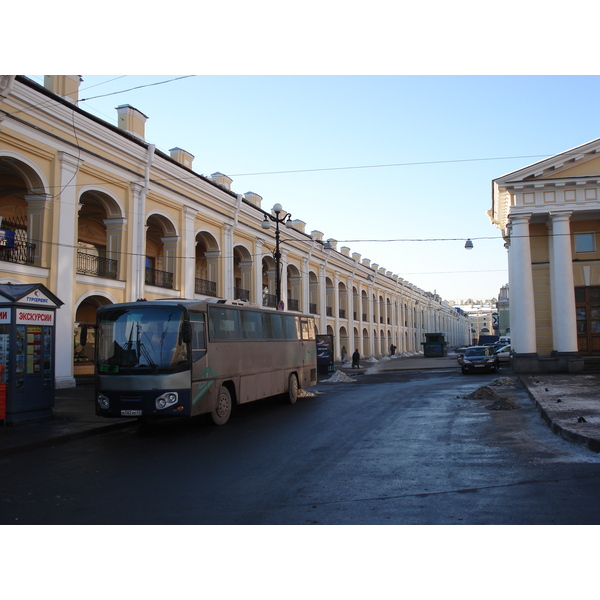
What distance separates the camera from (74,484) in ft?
24.1

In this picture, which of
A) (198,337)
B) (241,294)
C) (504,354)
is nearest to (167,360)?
(198,337)

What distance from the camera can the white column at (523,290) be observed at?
2656 cm

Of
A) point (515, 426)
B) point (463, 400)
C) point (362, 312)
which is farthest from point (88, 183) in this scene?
point (362, 312)

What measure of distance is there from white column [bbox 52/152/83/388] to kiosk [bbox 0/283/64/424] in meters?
6.68

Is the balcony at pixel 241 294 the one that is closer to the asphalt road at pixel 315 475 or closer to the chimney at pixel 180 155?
the chimney at pixel 180 155

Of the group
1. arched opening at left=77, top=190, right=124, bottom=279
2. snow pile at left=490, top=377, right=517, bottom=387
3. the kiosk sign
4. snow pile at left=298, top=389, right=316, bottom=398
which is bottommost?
snow pile at left=298, top=389, right=316, bottom=398

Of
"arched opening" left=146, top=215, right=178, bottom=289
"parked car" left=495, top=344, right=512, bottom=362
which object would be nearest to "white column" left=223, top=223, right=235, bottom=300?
"arched opening" left=146, top=215, right=178, bottom=289

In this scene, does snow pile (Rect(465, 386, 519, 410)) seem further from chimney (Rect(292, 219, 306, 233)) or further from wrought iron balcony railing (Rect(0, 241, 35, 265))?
chimney (Rect(292, 219, 306, 233))

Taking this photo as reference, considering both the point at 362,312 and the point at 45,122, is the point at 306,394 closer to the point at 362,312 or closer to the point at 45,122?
the point at 45,122

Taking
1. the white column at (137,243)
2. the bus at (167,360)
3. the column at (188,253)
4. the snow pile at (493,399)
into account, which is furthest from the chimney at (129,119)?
the snow pile at (493,399)

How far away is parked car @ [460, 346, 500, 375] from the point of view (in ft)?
99.2

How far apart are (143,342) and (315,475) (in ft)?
18.1

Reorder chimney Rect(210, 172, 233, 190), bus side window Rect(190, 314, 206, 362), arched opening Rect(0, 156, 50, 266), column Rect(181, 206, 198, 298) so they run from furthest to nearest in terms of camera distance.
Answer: chimney Rect(210, 172, 233, 190), column Rect(181, 206, 198, 298), arched opening Rect(0, 156, 50, 266), bus side window Rect(190, 314, 206, 362)

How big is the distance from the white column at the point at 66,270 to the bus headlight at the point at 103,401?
853cm
